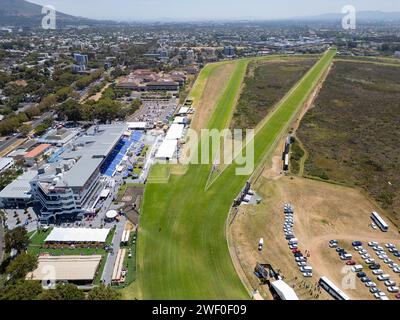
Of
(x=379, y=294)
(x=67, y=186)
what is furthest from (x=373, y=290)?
(x=67, y=186)

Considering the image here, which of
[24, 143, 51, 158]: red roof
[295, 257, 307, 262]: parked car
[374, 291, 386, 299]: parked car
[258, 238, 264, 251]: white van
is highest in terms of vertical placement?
[24, 143, 51, 158]: red roof

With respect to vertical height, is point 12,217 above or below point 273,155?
below

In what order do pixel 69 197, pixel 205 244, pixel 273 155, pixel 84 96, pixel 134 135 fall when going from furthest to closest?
1. pixel 84 96
2. pixel 134 135
3. pixel 273 155
4. pixel 69 197
5. pixel 205 244

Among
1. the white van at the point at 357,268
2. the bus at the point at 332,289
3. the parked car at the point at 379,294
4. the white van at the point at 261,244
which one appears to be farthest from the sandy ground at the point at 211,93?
the parked car at the point at 379,294

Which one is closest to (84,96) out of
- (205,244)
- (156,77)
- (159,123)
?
(156,77)

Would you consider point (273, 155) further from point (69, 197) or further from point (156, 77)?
point (156, 77)

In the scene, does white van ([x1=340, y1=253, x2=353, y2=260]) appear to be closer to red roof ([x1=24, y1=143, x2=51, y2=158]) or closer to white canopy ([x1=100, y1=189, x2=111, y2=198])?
white canopy ([x1=100, y1=189, x2=111, y2=198])

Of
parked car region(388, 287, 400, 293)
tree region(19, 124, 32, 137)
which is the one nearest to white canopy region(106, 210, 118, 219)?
parked car region(388, 287, 400, 293)
